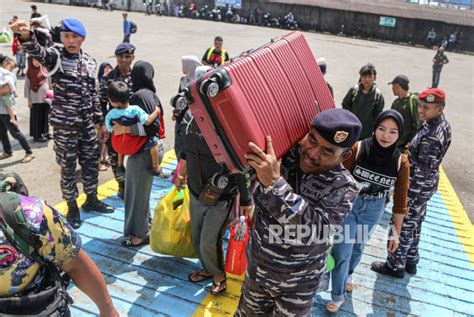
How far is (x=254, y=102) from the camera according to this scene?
196 centimetres

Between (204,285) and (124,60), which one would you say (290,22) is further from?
(204,285)

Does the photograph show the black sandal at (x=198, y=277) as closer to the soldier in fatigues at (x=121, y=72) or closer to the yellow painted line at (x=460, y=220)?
the soldier in fatigues at (x=121, y=72)

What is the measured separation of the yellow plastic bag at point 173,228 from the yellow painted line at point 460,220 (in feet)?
10.5

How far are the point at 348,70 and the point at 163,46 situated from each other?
863 centimetres

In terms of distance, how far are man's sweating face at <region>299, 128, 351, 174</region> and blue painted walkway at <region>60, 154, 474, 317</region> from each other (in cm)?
183

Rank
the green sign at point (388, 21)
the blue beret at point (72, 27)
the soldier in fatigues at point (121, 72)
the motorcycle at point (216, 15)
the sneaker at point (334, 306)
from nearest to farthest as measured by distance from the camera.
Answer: the sneaker at point (334, 306) → the blue beret at point (72, 27) → the soldier in fatigues at point (121, 72) → the green sign at point (388, 21) → the motorcycle at point (216, 15)

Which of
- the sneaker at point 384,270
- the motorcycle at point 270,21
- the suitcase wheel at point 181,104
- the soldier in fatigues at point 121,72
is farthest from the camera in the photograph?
the motorcycle at point 270,21

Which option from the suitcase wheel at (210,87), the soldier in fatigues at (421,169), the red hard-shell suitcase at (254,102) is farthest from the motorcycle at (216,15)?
the suitcase wheel at (210,87)

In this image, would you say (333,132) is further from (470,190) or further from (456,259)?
(470,190)

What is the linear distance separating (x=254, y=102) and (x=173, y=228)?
2.15m

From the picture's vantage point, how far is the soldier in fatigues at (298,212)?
1.94 metres

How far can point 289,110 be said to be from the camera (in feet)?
7.25

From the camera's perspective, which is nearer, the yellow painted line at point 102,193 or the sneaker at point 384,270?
the sneaker at point 384,270

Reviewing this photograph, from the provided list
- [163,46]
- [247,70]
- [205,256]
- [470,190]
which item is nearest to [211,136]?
[247,70]
